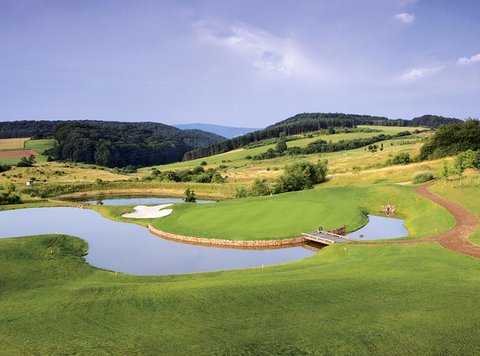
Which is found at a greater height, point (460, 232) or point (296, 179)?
point (296, 179)

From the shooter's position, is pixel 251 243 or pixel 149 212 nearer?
pixel 251 243

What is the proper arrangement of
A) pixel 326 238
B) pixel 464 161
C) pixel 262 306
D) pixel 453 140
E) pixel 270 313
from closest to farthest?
1. pixel 270 313
2. pixel 262 306
3. pixel 326 238
4. pixel 464 161
5. pixel 453 140

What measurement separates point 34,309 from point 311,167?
68652mm

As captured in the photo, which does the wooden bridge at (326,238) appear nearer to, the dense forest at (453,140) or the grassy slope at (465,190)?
the grassy slope at (465,190)

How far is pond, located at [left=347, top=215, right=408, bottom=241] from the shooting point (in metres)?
40.5

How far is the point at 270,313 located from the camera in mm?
17953

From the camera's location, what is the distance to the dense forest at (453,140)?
281ft

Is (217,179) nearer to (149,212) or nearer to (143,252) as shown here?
(149,212)

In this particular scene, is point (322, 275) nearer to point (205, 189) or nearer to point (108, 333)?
point (108, 333)

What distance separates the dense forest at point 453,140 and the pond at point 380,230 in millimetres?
46581

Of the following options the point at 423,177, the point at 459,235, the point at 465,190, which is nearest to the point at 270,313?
the point at 459,235

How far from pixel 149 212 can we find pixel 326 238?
32.2 metres

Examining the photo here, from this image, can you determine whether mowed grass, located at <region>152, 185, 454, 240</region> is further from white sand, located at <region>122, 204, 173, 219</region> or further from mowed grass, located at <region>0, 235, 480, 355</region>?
mowed grass, located at <region>0, 235, 480, 355</region>

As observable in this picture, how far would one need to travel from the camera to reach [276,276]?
25.5 m
